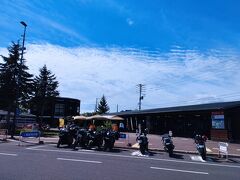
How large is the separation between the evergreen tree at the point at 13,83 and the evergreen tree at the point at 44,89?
15.2m

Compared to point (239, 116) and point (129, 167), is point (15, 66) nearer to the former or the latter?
point (239, 116)

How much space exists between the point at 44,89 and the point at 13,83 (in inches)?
856

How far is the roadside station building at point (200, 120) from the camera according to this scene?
108 ft

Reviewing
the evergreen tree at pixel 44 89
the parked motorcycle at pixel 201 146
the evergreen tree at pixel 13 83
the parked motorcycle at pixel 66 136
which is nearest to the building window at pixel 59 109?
the evergreen tree at pixel 44 89

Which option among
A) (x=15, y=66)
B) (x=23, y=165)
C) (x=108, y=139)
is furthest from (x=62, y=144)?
(x=15, y=66)

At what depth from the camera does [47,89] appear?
62.2m

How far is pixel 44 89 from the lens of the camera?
2440 inches

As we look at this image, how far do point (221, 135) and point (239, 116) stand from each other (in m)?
3.39

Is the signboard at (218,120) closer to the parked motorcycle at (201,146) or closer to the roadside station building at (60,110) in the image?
the parked motorcycle at (201,146)

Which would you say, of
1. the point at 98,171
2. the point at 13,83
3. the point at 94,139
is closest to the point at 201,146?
the point at 94,139

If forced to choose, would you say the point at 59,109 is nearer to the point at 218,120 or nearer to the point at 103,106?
the point at 103,106

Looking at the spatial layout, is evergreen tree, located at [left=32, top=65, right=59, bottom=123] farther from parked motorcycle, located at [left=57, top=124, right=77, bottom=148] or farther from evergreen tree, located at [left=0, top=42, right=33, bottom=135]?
parked motorcycle, located at [left=57, top=124, right=77, bottom=148]

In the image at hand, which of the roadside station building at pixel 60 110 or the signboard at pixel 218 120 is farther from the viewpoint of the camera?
the roadside station building at pixel 60 110

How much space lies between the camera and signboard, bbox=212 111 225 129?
32.6 meters
